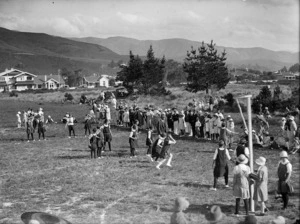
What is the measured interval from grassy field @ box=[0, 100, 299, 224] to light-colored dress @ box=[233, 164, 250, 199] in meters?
0.65

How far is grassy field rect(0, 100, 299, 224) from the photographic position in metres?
10.8

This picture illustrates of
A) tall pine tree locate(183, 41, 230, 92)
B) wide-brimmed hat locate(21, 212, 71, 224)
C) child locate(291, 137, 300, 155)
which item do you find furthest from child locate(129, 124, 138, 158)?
tall pine tree locate(183, 41, 230, 92)

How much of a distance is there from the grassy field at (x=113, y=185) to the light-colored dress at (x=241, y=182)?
65 centimetres

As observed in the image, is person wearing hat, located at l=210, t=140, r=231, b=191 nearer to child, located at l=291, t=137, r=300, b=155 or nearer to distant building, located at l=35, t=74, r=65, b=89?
child, located at l=291, t=137, r=300, b=155

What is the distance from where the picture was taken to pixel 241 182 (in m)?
10.3

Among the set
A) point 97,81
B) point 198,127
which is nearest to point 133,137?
point 198,127

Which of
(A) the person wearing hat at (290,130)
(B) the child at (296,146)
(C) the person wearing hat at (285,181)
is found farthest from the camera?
(A) the person wearing hat at (290,130)

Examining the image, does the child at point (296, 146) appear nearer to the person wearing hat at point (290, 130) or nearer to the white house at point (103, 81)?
the person wearing hat at point (290, 130)

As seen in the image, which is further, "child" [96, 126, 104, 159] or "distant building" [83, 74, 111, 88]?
"distant building" [83, 74, 111, 88]

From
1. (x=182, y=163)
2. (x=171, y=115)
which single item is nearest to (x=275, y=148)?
(x=182, y=163)

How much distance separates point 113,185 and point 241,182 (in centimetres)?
512

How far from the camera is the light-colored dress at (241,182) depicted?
10.2 metres

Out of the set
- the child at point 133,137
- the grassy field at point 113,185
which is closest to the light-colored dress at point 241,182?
the grassy field at point 113,185

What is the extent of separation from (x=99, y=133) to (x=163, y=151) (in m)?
4.03
